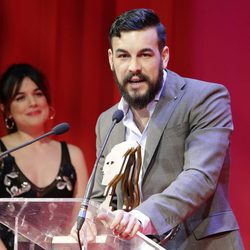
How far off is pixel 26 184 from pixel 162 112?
154cm

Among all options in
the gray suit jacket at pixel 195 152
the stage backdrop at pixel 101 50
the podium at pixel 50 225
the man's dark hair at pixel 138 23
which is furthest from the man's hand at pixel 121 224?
the stage backdrop at pixel 101 50

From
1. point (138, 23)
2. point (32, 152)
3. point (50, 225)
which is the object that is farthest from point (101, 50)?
point (50, 225)

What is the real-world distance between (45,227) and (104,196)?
1.94 feet

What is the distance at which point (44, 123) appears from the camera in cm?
376

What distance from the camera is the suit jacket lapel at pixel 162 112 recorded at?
7.13ft

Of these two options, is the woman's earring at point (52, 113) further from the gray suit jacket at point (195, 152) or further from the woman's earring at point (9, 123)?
the gray suit jacket at point (195, 152)

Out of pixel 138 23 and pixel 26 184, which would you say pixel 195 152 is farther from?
pixel 26 184

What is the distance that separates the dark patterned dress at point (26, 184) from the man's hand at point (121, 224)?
1.89 metres

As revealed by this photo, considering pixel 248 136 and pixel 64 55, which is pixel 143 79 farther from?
pixel 64 55

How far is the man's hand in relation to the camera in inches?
64.0

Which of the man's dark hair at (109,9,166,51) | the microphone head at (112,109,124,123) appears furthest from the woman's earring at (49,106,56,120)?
the microphone head at (112,109,124,123)

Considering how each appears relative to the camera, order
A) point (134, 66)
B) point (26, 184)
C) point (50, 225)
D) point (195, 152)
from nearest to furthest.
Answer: point (50, 225) < point (195, 152) < point (134, 66) < point (26, 184)

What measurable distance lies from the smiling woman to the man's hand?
1.95m

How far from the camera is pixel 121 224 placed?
1633 mm
